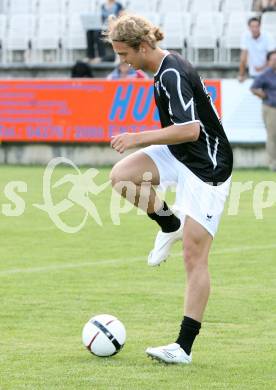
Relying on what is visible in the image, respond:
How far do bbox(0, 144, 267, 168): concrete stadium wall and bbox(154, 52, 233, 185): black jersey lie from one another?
15.5 metres

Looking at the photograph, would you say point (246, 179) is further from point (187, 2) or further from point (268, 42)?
point (187, 2)

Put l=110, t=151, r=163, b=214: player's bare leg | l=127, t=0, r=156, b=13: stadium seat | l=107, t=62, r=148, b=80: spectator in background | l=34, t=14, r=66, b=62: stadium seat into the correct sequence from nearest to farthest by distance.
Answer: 1. l=110, t=151, r=163, b=214: player's bare leg
2. l=107, t=62, r=148, b=80: spectator in background
3. l=34, t=14, r=66, b=62: stadium seat
4. l=127, t=0, r=156, b=13: stadium seat

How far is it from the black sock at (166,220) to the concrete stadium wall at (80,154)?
14764 millimetres

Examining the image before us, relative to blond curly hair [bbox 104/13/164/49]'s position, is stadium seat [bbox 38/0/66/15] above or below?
below

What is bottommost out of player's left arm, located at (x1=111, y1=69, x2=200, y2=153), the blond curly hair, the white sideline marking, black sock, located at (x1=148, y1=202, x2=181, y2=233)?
the white sideline marking

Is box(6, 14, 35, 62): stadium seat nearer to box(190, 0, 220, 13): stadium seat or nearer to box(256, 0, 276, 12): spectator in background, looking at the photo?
box(190, 0, 220, 13): stadium seat

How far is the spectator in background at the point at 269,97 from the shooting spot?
835 inches

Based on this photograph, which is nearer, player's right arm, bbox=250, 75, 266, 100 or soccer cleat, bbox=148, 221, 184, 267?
soccer cleat, bbox=148, 221, 184, 267

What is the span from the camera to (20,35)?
26.5 m

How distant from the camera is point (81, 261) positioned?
1112cm

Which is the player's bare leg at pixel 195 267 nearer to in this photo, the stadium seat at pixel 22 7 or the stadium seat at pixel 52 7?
the stadium seat at pixel 52 7

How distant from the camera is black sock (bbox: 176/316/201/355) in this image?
6723mm

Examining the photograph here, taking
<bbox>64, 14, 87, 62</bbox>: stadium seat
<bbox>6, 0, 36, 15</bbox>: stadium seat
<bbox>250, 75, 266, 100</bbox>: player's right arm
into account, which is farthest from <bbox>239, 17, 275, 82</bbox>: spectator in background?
<bbox>6, 0, 36, 15</bbox>: stadium seat

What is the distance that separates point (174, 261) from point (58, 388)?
5212mm
